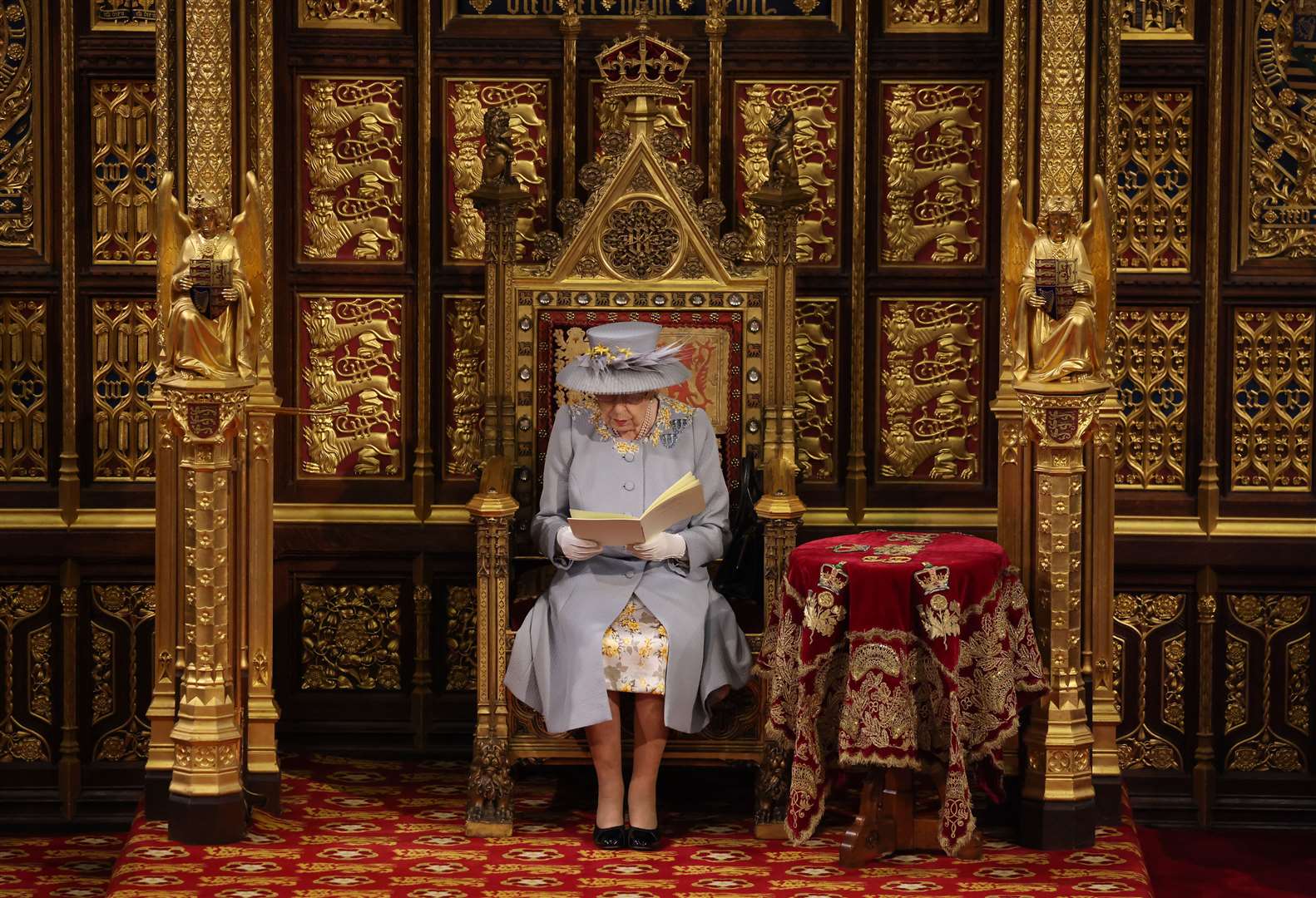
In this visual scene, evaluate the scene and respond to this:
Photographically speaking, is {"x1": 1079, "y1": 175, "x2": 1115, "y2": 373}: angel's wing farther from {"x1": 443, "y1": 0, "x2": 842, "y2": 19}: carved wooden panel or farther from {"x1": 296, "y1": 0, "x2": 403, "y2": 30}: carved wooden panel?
{"x1": 296, "y1": 0, "x2": 403, "y2": 30}: carved wooden panel

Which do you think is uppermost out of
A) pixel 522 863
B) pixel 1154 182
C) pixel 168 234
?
pixel 1154 182

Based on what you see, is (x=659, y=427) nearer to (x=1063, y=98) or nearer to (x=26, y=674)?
(x=1063, y=98)

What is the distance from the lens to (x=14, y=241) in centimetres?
731

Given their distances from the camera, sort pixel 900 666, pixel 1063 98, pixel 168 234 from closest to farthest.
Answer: pixel 900 666
pixel 168 234
pixel 1063 98

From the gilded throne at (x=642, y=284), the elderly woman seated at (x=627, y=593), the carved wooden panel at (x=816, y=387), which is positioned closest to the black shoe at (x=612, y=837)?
the elderly woman seated at (x=627, y=593)

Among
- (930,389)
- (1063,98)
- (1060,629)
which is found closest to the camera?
(1060,629)

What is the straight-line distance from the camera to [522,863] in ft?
19.8

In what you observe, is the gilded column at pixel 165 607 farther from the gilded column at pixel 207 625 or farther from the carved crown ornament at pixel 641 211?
the carved crown ornament at pixel 641 211

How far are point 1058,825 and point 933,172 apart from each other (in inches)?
96.6

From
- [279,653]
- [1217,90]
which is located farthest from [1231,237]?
[279,653]

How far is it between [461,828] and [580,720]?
2.03 feet

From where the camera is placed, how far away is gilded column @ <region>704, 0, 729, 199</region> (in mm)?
7285

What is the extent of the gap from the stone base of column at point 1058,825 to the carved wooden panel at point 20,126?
13.1 feet

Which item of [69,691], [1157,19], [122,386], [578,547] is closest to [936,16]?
[1157,19]
